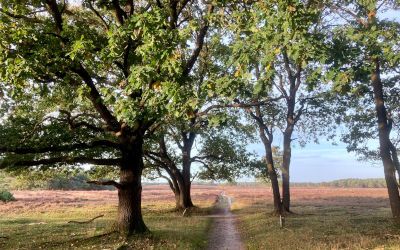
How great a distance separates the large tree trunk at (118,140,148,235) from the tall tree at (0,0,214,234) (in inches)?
2.1

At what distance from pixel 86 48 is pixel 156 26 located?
8.70ft

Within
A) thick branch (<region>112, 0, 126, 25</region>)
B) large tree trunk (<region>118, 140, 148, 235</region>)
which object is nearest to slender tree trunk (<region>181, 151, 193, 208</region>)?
large tree trunk (<region>118, 140, 148, 235</region>)

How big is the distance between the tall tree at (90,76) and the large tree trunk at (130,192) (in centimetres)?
5

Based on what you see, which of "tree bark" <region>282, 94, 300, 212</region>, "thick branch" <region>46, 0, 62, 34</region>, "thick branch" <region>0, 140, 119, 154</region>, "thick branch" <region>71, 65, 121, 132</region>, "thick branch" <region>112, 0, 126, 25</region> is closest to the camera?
"thick branch" <region>46, 0, 62, 34</region>

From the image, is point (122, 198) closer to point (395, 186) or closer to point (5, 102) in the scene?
point (5, 102)

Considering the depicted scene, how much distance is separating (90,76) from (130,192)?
6478 millimetres

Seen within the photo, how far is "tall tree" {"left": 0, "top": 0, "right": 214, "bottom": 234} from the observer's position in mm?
13078

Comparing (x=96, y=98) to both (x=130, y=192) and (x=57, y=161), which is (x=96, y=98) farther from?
(x=130, y=192)

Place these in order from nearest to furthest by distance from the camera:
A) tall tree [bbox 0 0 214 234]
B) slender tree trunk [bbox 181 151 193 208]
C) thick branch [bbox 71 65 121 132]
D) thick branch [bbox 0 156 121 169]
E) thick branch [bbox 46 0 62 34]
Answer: tall tree [bbox 0 0 214 234] → thick branch [bbox 46 0 62 34] → thick branch [bbox 71 65 121 132] → thick branch [bbox 0 156 121 169] → slender tree trunk [bbox 181 151 193 208]

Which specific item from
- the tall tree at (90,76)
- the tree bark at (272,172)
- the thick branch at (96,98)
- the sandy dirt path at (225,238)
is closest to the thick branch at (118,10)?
the tall tree at (90,76)

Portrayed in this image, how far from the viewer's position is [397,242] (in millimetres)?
16156

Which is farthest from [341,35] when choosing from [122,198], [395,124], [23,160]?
[395,124]

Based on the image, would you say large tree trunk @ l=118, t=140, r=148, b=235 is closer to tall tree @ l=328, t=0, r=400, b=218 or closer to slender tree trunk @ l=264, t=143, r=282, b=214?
tall tree @ l=328, t=0, r=400, b=218

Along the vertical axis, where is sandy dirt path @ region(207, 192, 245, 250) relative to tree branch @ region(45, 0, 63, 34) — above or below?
below
